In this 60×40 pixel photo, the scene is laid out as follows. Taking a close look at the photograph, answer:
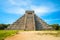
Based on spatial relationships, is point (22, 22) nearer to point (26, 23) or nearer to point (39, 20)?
point (26, 23)

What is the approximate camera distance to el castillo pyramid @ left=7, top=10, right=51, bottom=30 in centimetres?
4469

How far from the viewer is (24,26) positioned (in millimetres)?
44906

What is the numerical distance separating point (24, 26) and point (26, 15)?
6.39 meters

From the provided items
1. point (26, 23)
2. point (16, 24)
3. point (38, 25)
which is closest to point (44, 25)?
point (38, 25)

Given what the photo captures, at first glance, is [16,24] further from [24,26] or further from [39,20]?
[39,20]

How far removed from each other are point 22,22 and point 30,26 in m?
3.39

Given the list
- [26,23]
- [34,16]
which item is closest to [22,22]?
[26,23]

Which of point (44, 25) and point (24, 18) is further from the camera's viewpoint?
point (24, 18)

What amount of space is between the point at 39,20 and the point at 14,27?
26.4ft

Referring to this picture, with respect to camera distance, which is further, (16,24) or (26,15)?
(26,15)

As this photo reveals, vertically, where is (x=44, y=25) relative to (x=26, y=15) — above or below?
below

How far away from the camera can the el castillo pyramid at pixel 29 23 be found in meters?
44.7

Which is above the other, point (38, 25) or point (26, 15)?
point (26, 15)

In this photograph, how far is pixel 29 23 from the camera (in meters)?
46.7
